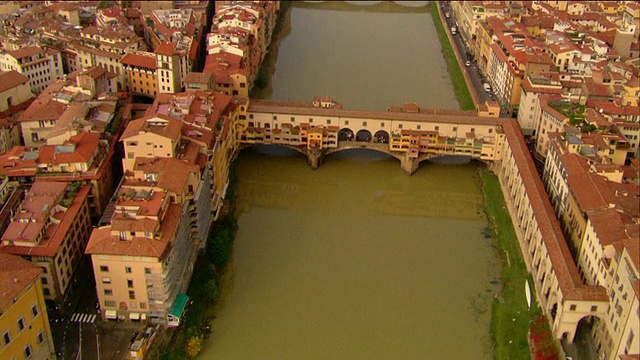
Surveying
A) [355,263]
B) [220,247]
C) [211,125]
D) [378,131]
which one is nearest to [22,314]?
[220,247]

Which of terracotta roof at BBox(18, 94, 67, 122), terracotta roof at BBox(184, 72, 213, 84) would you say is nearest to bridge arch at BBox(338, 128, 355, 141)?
terracotta roof at BBox(184, 72, 213, 84)

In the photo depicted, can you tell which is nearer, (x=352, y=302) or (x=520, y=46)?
(x=352, y=302)

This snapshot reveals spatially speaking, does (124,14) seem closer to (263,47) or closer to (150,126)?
(263,47)

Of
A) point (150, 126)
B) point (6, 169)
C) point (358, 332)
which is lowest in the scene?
point (358, 332)

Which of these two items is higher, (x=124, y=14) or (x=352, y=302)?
(x=124, y=14)

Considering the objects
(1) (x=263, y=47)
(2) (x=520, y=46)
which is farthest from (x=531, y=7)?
(1) (x=263, y=47)

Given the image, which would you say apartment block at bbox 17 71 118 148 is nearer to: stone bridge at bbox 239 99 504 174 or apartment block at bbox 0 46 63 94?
apartment block at bbox 0 46 63 94

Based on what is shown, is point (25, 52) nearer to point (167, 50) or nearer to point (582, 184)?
point (167, 50)
